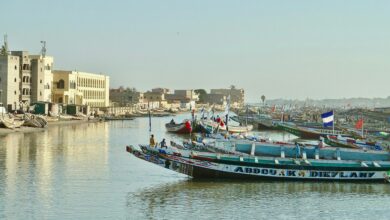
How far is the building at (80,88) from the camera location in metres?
95.2

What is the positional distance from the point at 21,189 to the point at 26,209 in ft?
13.0

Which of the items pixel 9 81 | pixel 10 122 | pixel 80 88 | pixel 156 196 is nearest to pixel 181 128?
pixel 10 122

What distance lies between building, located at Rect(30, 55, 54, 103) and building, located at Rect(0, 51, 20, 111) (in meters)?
4.61

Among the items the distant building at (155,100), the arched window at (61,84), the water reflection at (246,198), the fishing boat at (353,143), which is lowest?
the water reflection at (246,198)

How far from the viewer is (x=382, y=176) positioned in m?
29.6

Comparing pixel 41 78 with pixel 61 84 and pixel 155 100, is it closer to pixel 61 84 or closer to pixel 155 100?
pixel 61 84

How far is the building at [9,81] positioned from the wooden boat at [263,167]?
4912cm

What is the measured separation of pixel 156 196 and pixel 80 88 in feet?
255

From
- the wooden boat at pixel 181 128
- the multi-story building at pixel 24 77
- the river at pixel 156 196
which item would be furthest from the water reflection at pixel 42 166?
the multi-story building at pixel 24 77

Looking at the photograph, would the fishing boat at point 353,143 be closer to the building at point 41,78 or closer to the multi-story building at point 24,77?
the multi-story building at point 24,77

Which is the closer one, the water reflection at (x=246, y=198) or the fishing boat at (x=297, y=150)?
the water reflection at (x=246, y=198)

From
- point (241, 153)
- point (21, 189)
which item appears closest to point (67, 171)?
point (21, 189)

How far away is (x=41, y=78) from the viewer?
83625mm

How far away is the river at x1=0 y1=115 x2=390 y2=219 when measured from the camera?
22938mm
